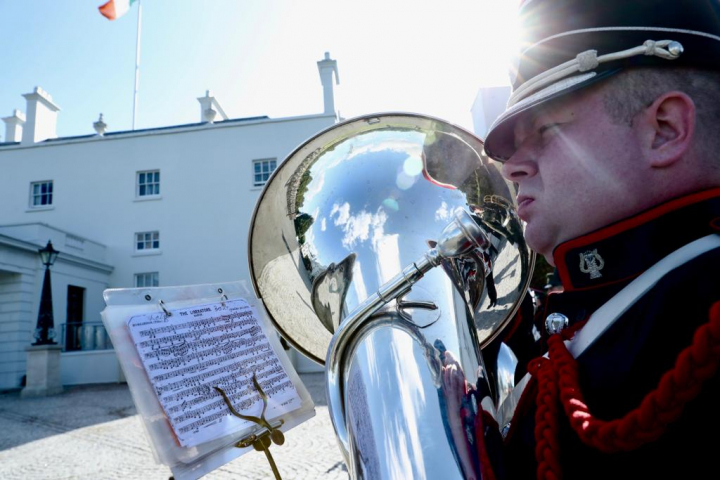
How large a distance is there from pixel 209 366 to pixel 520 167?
917 millimetres

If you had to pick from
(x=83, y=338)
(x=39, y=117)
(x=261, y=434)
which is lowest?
(x=261, y=434)

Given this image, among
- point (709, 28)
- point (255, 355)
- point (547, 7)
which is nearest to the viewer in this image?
point (709, 28)

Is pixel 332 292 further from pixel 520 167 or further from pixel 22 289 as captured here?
pixel 22 289

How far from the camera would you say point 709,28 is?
0.81 metres

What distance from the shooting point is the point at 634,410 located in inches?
24.1

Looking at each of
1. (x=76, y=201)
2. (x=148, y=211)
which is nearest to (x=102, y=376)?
(x=148, y=211)

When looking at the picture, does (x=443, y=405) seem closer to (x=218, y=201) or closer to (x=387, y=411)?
(x=387, y=411)

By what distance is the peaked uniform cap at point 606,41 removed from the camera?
79 cm

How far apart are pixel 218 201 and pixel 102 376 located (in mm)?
6452

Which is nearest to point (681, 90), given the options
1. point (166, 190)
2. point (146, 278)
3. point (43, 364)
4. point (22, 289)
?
point (43, 364)

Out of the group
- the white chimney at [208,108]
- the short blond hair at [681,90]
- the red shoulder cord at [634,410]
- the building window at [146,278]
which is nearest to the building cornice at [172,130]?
the white chimney at [208,108]

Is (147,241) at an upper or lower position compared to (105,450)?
upper

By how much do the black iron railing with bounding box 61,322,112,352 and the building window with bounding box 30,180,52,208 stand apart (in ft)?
18.4

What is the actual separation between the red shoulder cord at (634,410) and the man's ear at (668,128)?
0.94 ft
